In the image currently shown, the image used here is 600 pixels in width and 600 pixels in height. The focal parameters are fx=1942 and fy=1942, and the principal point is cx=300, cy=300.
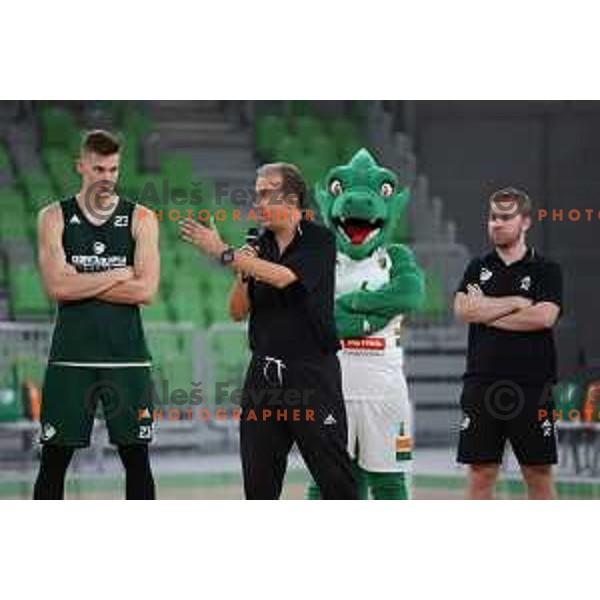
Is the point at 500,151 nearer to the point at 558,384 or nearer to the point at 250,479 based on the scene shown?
the point at 558,384

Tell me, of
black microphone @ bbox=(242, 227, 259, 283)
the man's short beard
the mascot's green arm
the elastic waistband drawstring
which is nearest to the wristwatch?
black microphone @ bbox=(242, 227, 259, 283)

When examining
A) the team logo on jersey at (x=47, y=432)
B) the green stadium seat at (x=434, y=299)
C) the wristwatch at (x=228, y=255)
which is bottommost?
the team logo on jersey at (x=47, y=432)

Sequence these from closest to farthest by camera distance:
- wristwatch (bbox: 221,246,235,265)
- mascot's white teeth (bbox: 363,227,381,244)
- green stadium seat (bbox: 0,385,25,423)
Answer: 1. wristwatch (bbox: 221,246,235,265)
2. mascot's white teeth (bbox: 363,227,381,244)
3. green stadium seat (bbox: 0,385,25,423)

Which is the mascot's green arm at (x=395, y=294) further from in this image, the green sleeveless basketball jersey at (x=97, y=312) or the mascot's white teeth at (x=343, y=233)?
the green sleeveless basketball jersey at (x=97, y=312)

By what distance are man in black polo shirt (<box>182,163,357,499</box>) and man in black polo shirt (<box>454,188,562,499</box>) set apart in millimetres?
631

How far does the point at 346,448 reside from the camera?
753 cm

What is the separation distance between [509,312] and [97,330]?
165cm

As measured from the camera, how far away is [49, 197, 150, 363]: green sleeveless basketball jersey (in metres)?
7.50

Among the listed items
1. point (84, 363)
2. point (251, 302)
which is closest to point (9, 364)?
point (84, 363)

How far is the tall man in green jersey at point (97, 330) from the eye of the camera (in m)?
7.51

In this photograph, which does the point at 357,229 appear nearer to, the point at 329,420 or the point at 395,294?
the point at 395,294

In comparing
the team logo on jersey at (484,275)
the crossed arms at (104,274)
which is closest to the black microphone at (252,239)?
the crossed arms at (104,274)

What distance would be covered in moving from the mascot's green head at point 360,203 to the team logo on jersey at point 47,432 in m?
1.35

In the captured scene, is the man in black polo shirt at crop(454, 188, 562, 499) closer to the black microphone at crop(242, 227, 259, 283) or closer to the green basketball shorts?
the black microphone at crop(242, 227, 259, 283)
